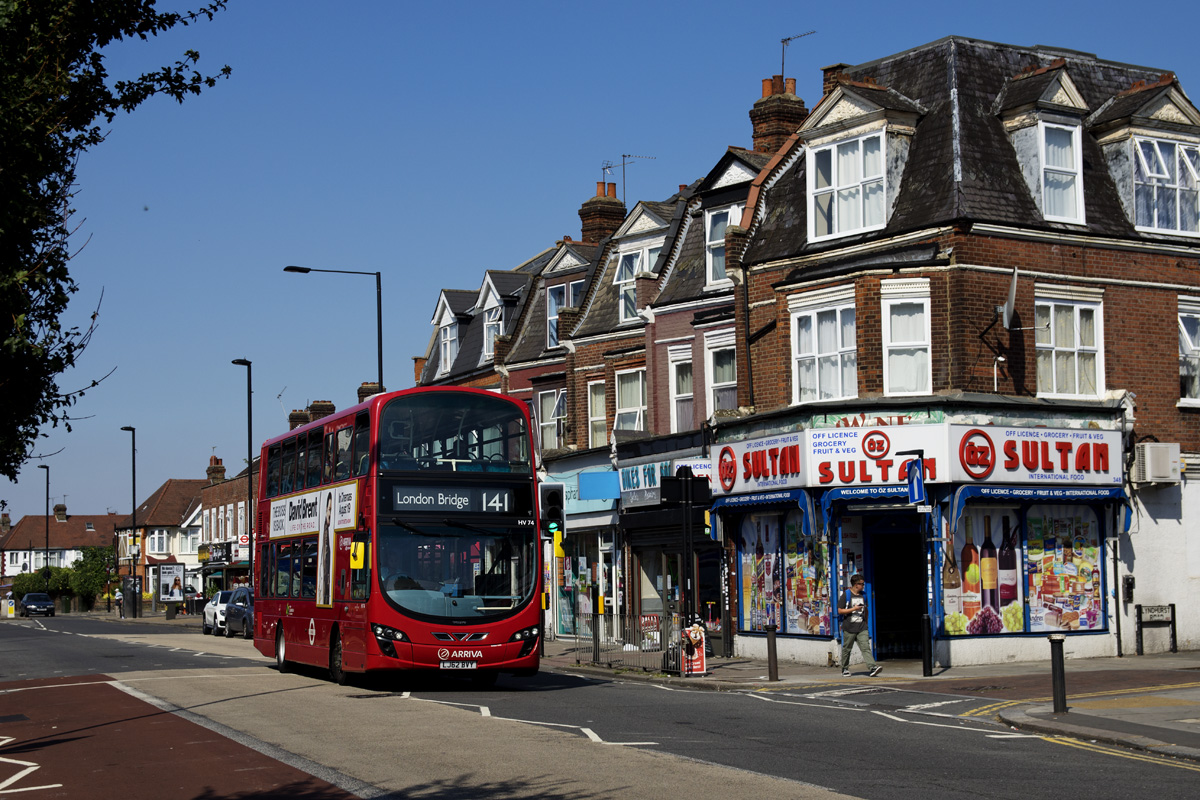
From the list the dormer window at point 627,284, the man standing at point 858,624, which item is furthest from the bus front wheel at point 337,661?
the dormer window at point 627,284

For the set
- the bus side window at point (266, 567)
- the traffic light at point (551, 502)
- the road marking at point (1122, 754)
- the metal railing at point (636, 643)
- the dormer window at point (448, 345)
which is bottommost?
the metal railing at point (636, 643)

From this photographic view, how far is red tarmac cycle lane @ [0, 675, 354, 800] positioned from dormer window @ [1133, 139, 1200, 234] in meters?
21.0

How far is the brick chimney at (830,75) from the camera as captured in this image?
29.4 metres

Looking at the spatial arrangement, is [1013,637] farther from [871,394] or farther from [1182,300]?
[1182,300]

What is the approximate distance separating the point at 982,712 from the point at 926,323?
31.9 feet

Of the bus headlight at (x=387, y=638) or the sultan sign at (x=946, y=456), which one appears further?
the sultan sign at (x=946, y=456)

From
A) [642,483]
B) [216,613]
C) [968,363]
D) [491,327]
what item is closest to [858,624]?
[968,363]

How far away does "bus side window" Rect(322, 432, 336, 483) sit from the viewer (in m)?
22.1

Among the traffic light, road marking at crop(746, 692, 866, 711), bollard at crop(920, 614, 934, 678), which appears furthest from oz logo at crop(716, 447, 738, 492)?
road marking at crop(746, 692, 866, 711)

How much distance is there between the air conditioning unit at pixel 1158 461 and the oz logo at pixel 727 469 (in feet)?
26.2

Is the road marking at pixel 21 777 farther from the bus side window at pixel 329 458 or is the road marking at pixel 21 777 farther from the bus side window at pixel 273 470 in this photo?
the bus side window at pixel 273 470

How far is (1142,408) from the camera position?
26.6m

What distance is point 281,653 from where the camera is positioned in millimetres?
25531

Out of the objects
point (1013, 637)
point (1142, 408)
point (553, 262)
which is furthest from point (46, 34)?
point (553, 262)
